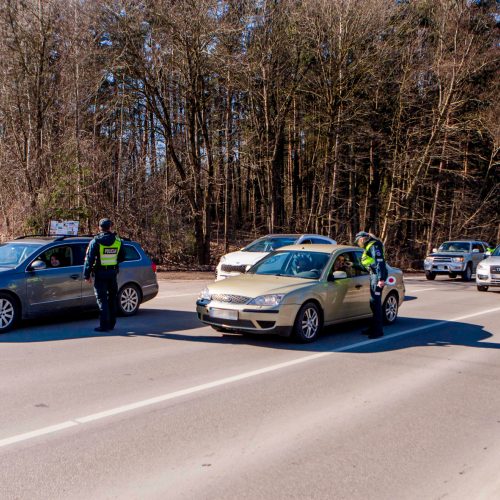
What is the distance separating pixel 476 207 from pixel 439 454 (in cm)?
4016

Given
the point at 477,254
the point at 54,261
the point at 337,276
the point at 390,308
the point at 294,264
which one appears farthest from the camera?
the point at 477,254

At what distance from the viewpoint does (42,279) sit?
10.7 metres

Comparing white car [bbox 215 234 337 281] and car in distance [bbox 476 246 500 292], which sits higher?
white car [bbox 215 234 337 281]

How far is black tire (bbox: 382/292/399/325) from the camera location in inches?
464

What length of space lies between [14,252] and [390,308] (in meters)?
7.10

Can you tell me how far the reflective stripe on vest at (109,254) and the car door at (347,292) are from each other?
142 inches

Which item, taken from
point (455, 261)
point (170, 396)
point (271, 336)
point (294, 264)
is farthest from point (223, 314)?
point (455, 261)

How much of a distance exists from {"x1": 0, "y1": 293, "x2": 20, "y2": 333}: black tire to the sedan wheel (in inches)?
96.5

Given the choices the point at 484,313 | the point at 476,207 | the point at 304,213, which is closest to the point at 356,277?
the point at 484,313

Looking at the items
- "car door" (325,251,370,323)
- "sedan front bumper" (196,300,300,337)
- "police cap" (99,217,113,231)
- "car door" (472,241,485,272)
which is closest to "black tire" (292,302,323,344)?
"sedan front bumper" (196,300,300,337)

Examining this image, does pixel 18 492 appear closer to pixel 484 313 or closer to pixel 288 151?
pixel 484 313

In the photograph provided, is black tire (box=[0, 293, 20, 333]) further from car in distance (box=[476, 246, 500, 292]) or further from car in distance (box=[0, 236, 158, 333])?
car in distance (box=[476, 246, 500, 292])

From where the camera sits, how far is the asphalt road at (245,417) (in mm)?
4273

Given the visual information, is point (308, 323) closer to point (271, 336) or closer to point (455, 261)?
point (271, 336)
